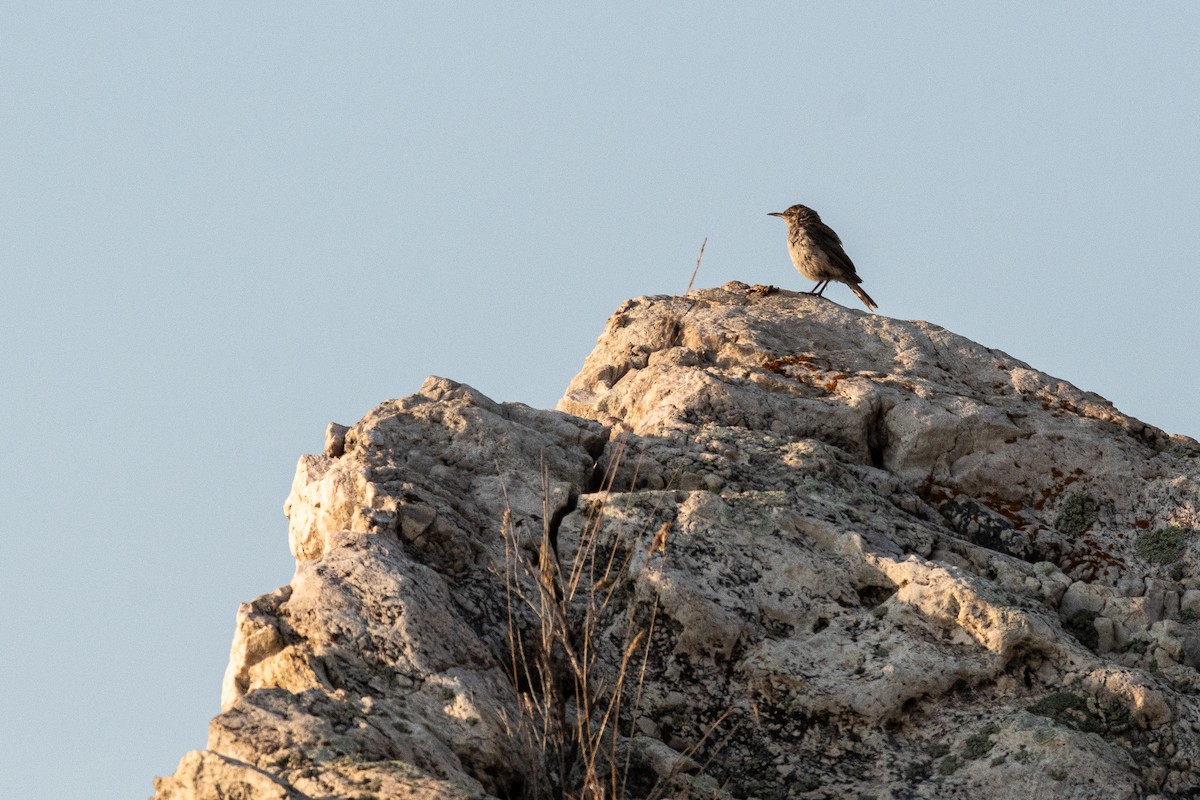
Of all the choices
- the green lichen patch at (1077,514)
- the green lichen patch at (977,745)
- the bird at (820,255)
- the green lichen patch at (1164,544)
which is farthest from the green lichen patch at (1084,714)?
the bird at (820,255)

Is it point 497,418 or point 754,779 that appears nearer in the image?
point 754,779

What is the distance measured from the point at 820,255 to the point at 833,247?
0.61 feet

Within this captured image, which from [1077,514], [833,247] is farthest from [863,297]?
[1077,514]

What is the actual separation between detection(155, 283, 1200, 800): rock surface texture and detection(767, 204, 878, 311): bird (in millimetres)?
4067

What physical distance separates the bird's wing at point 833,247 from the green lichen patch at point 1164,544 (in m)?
6.31

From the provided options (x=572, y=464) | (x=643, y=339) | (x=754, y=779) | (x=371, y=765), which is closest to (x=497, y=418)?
(x=572, y=464)

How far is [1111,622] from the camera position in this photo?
9789mm

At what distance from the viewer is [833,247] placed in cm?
1684

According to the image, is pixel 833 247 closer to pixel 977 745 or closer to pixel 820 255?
pixel 820 255

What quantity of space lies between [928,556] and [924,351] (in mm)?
3295

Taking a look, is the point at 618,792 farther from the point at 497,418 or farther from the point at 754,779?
the point at 497,418

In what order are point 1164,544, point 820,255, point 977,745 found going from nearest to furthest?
point 977,745 < point 1164,544 < point 820,255

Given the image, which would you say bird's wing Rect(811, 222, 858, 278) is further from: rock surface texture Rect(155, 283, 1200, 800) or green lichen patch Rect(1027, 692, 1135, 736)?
green lichen patch Rect(1027, 692, 1135, 736)

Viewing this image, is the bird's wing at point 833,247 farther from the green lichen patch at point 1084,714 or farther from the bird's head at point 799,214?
the green lichen patch at point 1084,714
